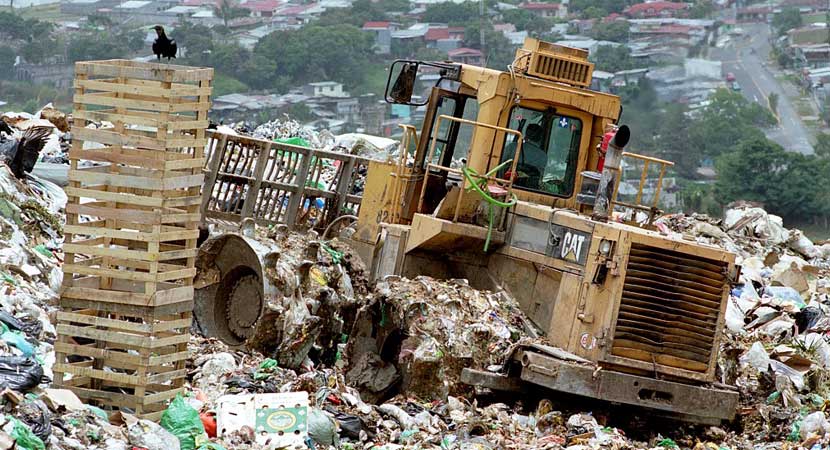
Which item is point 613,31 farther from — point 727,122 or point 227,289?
point 227,289

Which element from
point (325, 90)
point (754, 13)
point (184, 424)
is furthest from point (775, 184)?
point (184, 424)

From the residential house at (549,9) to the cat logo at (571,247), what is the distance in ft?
A: 176

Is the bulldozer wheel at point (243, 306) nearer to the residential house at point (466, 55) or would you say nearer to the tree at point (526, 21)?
the residential house at point (466, 55)

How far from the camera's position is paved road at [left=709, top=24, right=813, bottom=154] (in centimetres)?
4831

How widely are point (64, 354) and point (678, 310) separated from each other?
391 centimetres

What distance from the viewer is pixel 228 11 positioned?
61.7m

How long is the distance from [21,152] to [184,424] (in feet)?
22.4

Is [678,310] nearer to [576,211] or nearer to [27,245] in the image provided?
[576,211]

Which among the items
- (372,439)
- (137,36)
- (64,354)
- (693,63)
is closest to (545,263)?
(372,439)

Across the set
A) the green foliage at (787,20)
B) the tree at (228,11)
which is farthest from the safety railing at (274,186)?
the tree at (228,11)

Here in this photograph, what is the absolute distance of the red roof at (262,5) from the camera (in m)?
63.8

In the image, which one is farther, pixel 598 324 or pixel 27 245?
pixel 27 245

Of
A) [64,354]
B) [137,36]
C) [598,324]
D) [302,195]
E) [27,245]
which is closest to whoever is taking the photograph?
[64,354]

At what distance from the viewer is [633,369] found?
30.6 feet
